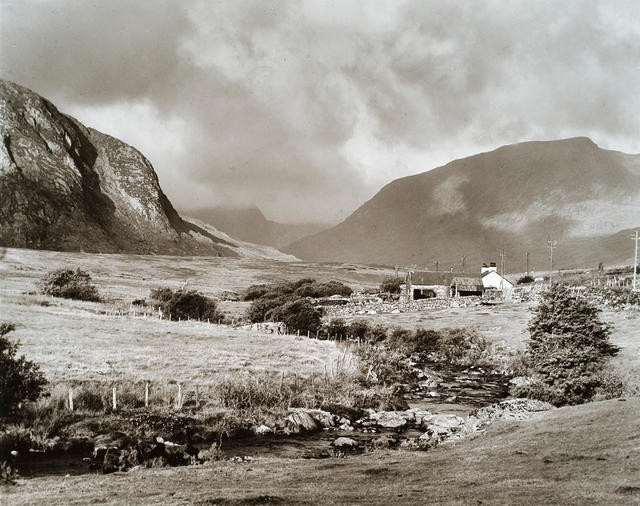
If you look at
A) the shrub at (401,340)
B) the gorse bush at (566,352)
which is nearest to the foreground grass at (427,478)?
the gorse bush at (566,352)

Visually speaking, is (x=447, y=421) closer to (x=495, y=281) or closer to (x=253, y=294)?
(x=253, y=294)

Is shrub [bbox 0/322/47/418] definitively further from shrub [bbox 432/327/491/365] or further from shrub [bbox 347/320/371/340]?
shrub [bbox 347/320/371/340]

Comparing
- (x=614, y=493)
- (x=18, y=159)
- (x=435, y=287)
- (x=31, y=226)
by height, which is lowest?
(x=614, y=493)

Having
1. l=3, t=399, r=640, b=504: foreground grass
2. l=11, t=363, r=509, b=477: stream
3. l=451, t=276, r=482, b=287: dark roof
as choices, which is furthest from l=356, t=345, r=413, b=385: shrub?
l=451, t=276, r=482, b=287: dark roof

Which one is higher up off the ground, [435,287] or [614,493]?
[435,287]

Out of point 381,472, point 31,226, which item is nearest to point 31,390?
point 381,472

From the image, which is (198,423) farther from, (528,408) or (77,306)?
(77,306)
